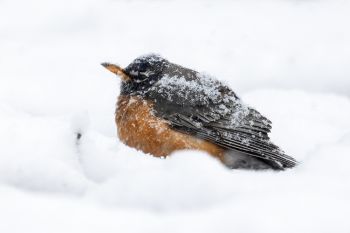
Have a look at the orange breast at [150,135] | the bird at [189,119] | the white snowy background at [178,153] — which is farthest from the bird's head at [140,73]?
the white snowy background at [178,153]

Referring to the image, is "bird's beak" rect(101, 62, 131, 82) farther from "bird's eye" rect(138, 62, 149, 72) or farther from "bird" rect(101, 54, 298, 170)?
"bird's eye" rect(138, 62, 149, 72)

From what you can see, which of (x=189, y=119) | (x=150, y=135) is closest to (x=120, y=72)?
(x=189, y=119)

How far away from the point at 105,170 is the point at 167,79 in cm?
204

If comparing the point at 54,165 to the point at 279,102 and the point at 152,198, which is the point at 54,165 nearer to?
the point at 152,198

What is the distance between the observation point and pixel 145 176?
10.4ft

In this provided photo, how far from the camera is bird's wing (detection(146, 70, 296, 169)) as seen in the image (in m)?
5.14

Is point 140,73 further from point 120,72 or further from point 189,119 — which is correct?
point 189,119

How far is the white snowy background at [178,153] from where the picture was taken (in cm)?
292

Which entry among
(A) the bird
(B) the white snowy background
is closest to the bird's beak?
(A) the bird

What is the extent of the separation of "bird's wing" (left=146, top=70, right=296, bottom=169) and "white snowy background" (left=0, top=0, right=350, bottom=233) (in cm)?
50

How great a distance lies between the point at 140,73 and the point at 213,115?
663 mm

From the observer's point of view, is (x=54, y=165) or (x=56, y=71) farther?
(x=56, y=71)

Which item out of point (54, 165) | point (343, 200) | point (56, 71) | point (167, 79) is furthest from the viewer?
point (56, 71)

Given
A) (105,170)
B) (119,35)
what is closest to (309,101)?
(119,35)
